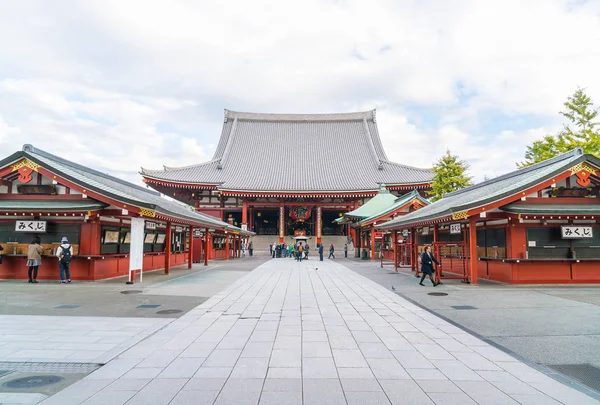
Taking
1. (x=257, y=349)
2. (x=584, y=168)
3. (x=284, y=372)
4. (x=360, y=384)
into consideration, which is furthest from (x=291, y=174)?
(x=360, y=384)

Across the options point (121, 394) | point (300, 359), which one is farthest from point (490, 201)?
point (121, 394)

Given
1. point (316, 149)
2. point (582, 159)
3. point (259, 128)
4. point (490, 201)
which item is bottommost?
point (490, 201)

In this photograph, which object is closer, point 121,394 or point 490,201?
point 121,394

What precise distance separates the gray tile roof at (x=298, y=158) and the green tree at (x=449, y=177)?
53.2 inches

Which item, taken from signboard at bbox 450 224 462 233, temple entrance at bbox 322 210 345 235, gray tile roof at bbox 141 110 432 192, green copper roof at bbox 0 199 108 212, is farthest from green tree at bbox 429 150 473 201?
green copper roof at bbox 0 199 108 212

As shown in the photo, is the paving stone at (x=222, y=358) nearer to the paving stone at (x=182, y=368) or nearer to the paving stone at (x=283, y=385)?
the paving stone at (x=182, y=368)

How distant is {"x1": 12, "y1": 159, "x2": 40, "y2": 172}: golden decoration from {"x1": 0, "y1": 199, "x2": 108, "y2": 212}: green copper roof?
129cm

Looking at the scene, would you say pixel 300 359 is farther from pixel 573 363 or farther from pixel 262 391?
pixel 573 363

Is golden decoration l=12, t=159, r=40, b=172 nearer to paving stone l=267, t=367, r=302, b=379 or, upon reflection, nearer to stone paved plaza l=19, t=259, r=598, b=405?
stone paved plaza l=19, t=259, r=598, b=405

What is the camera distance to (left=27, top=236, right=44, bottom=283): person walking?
13.5 meters

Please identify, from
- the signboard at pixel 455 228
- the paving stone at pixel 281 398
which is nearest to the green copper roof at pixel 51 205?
the paving stone at pixel 281 398

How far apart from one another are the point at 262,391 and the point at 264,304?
5.88 meters

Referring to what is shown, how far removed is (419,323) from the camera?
7.99 meters

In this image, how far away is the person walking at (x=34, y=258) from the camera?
13.5 metres
